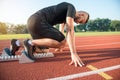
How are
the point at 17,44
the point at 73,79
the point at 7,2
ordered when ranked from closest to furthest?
the point at 73,79, the point at 7,2, the point at 17,44

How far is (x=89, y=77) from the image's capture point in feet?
5.28

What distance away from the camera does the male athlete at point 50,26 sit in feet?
6.15

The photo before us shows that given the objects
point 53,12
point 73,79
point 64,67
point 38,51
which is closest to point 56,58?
point 38,51

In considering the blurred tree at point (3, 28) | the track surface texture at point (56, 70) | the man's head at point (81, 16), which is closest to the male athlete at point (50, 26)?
the man's head at point (81, 16)

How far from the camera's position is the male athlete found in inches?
73.8

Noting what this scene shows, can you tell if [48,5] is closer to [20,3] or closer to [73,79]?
[20,3]

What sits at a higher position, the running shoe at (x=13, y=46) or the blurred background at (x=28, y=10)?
the blurred background at (x=28, y=10)

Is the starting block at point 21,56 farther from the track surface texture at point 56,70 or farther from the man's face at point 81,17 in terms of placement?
the man's face at point 81,17

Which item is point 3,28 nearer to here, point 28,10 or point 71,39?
point 28,10

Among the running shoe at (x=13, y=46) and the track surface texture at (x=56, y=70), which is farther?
the running shoe at (x=13, y=46)

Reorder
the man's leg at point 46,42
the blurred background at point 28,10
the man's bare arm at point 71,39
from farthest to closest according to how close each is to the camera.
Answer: the man's leg at point 46,42 < the man's bare arm at point 71,39 < the blurred background at point 28,10

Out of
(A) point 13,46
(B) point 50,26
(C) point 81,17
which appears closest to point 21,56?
(A) point 13,46

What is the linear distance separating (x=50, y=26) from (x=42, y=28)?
72 millimetres

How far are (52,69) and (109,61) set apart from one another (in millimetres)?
655
